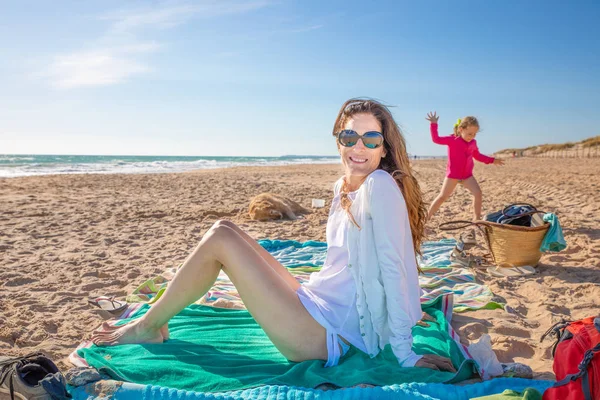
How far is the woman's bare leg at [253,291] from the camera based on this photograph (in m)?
2.24

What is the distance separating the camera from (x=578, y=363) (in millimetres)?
1938

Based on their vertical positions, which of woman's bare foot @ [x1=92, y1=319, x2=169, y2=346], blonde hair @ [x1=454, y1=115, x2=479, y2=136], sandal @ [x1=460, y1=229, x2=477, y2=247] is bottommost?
woman's bare foot @ [x1=92, y1=319, x2=169, y2=346]

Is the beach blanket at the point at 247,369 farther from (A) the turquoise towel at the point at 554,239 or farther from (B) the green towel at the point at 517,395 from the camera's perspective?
(A) the turquoise towel at the point at 554,239

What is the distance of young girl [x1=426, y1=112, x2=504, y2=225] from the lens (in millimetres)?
6371

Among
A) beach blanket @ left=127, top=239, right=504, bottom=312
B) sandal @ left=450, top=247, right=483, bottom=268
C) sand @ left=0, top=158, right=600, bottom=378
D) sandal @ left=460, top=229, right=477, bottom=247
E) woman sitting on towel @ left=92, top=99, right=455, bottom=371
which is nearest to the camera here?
woman sitting on towel @ left=92, top=99, right=455, bottom=371

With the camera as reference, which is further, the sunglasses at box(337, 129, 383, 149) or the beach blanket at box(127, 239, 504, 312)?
the beach blanket at box(127, 239, 504, 312)

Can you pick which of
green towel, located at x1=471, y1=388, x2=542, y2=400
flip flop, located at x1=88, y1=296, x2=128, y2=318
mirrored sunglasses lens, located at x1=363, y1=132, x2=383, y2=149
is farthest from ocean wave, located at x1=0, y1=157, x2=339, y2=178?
green towel, located at x1=471, y1=388, x2=542, y2=400

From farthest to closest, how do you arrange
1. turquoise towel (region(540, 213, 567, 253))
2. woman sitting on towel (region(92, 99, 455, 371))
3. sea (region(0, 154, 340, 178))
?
sea (region(0, 154, 340, 178)) < turquoise towel (region(540, 213, 567, 253)) < woman sitting on towel (region(92, 99, 455, 371))

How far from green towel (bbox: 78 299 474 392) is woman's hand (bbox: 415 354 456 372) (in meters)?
0.04

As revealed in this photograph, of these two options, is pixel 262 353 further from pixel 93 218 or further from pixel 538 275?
pixel 93 218

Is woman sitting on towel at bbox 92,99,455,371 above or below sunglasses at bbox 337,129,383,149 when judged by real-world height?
below

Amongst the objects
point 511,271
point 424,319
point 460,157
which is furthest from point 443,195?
point 424,319

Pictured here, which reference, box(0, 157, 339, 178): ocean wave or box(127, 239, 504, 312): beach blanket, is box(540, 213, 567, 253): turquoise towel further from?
box(0, 157, 339, 178): ocean wave

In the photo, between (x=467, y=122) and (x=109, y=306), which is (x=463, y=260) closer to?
(x=467, y=122)
